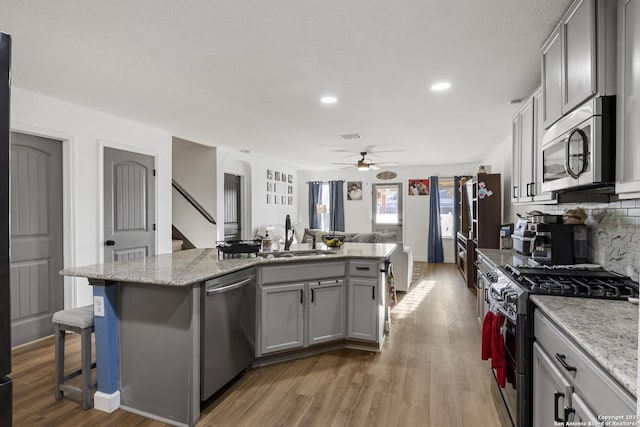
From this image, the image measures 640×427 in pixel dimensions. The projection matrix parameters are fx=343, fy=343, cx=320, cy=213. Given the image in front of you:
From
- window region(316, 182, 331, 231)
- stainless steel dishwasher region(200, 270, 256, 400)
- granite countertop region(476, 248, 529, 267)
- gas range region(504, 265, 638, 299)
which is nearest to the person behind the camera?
gas range region(504, 265, 638, 299)

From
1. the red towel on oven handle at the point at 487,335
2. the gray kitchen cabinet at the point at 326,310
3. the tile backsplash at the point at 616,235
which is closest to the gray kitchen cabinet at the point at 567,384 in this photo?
the red towel on oven handle at the point at 487,335

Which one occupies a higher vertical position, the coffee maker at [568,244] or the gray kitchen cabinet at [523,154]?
the gray kitchen cabinet at [523,154]

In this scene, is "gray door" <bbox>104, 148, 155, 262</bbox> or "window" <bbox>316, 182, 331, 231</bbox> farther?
"window" <bbox>316, 182, 331, 231</bbox>

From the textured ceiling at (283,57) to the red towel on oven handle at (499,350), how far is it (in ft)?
5.88

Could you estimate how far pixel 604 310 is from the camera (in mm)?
1444

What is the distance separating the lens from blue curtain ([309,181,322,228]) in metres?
9.69

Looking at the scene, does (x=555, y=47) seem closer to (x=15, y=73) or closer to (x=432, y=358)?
(x=432, y=358)

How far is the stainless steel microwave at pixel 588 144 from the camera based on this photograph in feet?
4.92

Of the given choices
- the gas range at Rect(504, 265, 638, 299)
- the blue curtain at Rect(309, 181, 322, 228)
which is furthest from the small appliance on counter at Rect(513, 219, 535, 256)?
the blue curtain at Rect(309, 181, 322, 228)

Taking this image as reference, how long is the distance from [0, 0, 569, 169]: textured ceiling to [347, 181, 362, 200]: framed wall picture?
4993mm

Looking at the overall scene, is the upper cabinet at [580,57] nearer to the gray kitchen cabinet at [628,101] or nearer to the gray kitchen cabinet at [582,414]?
the gray kitchen cabinet at [628,101]

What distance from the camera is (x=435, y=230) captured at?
8453 mm

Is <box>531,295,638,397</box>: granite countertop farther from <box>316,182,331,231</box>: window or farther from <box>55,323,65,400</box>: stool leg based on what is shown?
<box>316,182,331,231</box>: window

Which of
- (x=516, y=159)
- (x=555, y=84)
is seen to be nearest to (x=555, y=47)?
(x=555, y=84)
